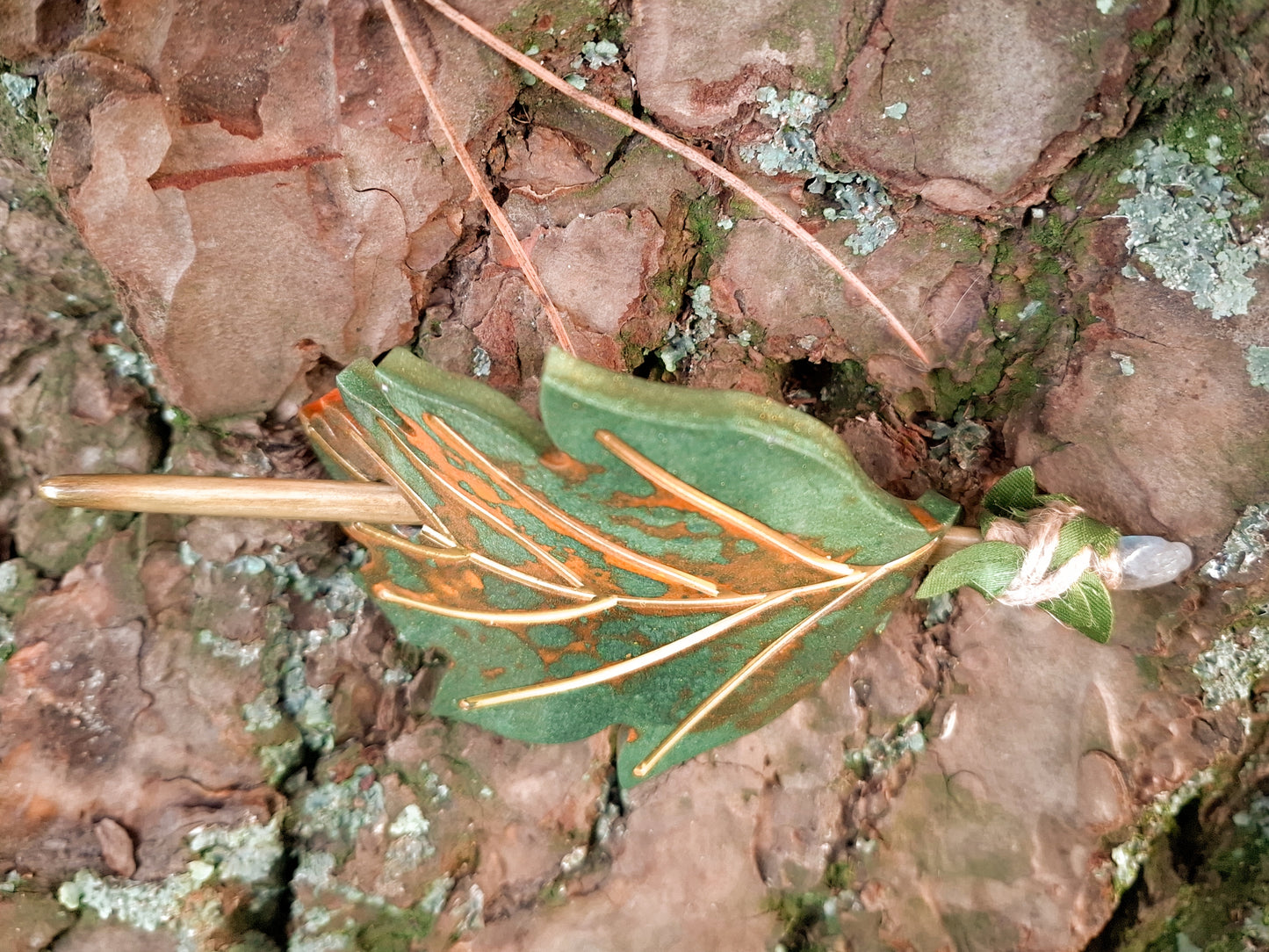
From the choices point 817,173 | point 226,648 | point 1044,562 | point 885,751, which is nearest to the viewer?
point 1044,562

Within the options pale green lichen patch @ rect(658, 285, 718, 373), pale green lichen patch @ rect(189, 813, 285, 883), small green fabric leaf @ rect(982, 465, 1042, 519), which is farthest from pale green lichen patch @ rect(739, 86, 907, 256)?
pale green lichen patch @ rect(189, 813, 285, 883)

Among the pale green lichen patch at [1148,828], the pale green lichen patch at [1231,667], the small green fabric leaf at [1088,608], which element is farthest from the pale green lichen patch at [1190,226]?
the pale green lichen patch at [1148,828]

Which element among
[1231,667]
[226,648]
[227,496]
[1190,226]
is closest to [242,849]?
[226,648]

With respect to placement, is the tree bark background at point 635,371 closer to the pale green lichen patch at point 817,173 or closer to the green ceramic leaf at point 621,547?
the pale green lichen patch at point 817,173

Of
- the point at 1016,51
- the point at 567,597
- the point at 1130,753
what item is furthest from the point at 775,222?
the point at 1130,753

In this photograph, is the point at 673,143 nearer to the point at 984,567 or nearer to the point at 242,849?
the point at 984,567
